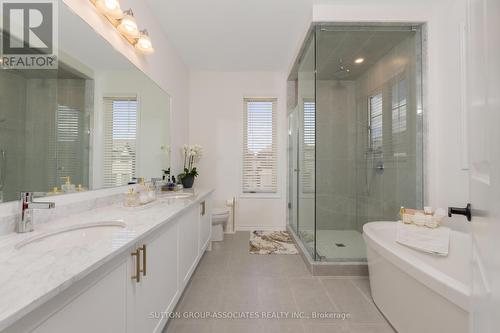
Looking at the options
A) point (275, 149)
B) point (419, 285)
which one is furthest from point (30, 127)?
point (275, 149)

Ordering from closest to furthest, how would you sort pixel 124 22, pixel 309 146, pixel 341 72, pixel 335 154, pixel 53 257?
pixel 53 257, pixel 124 22, pixel 309 146, pixel 335 154, pixel 341 72

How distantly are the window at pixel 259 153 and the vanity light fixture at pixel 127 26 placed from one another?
6.94 ft

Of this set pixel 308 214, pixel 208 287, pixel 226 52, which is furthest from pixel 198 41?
pixel 208 287

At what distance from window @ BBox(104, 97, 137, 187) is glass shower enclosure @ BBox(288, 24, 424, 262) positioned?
1.88 meters

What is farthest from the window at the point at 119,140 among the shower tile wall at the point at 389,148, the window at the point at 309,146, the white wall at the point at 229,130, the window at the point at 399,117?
the window at the point at 399,117

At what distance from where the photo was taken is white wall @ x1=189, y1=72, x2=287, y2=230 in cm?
362

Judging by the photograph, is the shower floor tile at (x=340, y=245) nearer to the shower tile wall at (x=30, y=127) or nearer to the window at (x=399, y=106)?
the window at (x=399, y=106)

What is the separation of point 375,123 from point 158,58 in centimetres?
282

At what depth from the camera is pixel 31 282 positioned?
556 millimetres

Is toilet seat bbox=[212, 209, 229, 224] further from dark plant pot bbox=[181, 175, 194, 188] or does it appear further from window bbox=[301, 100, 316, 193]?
window bbox=[301, 100, 316, 193]

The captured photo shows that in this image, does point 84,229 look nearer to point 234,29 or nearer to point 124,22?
point 124,22

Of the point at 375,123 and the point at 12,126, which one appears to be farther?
the point at 375,123

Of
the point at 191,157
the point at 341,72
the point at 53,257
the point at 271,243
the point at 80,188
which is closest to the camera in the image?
the point at 53,257

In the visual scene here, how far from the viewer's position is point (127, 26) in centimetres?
169
